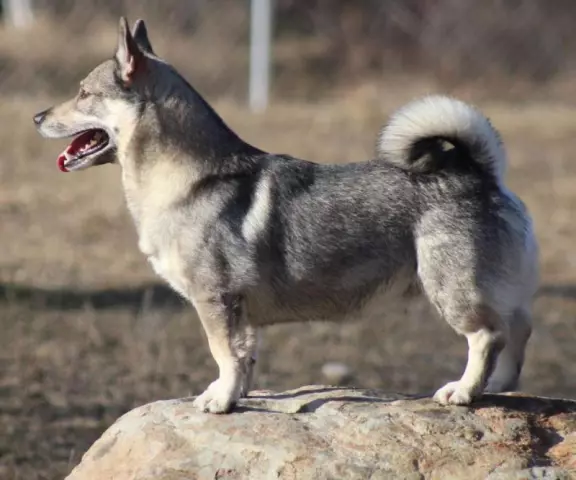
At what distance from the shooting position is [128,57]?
457 centimetres

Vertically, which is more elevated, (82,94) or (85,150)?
(82,94)

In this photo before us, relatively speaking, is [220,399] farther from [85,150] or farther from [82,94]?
[82,94]

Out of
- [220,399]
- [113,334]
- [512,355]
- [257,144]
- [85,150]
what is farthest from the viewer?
Result: [257,144]

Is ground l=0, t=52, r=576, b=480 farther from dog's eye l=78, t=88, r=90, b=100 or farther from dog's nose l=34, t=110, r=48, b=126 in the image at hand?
dog's eye l=78, t=88, r=90, b=100

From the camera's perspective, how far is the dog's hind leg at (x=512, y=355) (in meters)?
4.74

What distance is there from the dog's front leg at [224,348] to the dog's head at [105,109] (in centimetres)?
75

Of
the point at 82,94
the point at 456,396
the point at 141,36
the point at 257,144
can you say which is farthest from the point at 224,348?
the point at 257,144

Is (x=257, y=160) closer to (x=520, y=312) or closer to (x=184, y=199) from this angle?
(x=184, y=199)

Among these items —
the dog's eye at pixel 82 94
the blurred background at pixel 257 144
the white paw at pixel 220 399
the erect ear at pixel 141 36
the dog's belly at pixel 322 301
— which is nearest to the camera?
the white paw at pixel 220 399

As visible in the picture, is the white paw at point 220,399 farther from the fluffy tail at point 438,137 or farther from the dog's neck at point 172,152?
the fluffy tail at point 438,137

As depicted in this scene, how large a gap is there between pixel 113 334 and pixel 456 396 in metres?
4.22

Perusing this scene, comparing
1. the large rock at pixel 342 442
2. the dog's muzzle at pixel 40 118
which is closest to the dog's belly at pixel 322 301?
the large rock at pixel 342 442

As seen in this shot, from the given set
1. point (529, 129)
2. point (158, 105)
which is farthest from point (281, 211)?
point (529, 129)

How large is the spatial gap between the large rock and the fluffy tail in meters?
0.95
